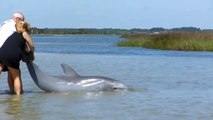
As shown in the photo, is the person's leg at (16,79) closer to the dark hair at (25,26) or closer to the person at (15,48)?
the person at (15,48)

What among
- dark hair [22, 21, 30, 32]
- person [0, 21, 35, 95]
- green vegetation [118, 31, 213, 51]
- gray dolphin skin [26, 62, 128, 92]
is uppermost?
dark hair [22, 21, 30, 32]

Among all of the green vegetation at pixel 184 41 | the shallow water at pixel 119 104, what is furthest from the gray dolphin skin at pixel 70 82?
the green vegetation at pixel 184 41

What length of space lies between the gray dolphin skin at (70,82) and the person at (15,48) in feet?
1.78

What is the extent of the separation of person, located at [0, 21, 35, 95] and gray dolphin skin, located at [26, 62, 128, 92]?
54 centimetres

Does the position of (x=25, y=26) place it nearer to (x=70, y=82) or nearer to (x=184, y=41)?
(x=70, y=82)

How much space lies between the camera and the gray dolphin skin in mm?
12664

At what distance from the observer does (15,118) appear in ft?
31.1

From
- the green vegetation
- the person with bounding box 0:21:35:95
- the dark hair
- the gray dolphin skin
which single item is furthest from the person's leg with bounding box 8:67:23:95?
the green vegetation

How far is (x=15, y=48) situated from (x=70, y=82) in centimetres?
154

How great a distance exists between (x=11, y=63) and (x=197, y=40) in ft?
99.7

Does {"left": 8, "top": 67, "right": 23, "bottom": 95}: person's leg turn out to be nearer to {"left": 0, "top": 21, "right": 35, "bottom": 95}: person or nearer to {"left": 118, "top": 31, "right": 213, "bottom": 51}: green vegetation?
{"left": 0, "top": 21, "right": 35, "bottom": 95}: person

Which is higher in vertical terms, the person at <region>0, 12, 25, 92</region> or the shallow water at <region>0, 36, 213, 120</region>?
the person at <region>0, 12, 25, 92</region>

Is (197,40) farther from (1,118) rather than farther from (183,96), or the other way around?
(1,118)

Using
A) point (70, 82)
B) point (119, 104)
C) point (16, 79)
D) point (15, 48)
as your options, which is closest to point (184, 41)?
point (70, 82)
